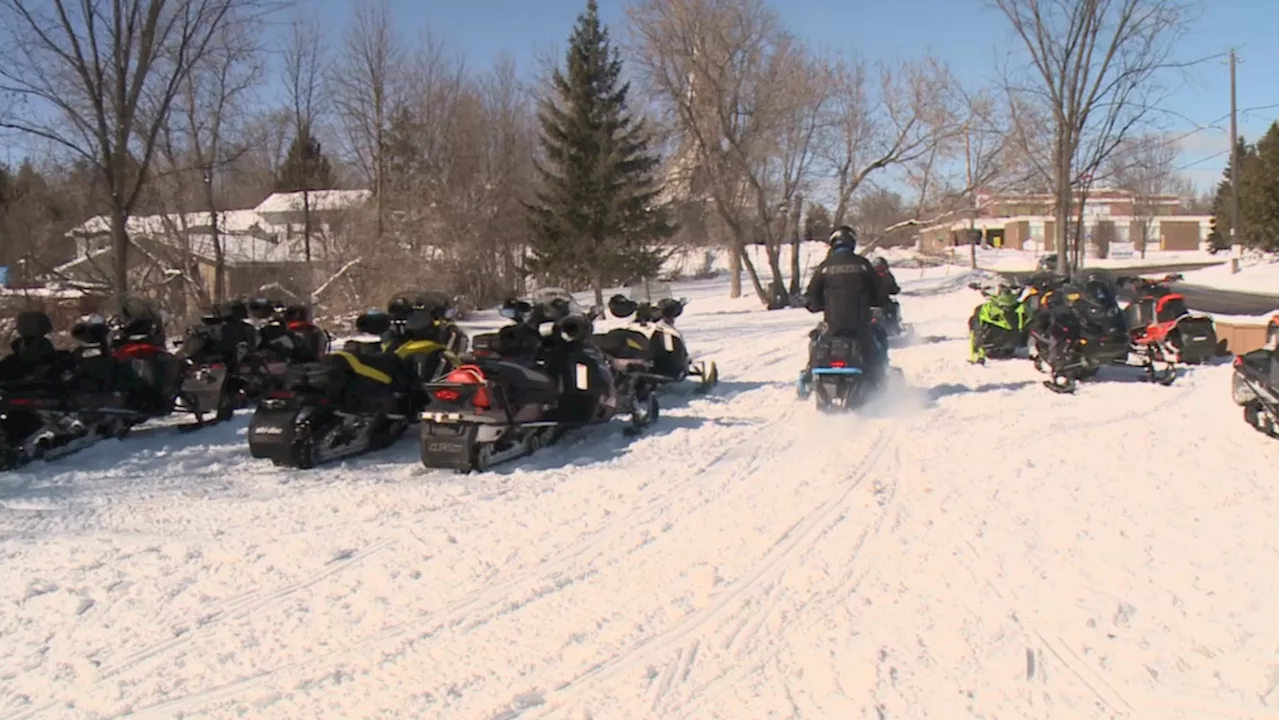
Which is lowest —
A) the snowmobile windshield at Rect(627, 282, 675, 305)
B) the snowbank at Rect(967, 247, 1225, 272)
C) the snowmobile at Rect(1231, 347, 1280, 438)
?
the snowmobile at Rect(1231, 347, 1280, 438)

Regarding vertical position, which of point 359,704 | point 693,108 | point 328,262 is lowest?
point 359,704

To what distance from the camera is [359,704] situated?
3.23m

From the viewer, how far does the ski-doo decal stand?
23.7ft

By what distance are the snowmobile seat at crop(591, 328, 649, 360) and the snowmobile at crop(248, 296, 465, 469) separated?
156cm

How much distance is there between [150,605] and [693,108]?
26104 mm

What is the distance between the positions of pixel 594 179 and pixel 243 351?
23.0m

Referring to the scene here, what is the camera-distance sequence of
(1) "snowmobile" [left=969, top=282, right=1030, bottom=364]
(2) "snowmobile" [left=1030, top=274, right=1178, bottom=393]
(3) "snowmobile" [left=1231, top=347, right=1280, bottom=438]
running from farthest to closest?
(1) "snowmobile" [left=969, top=282, right=1030, bottom=364]
(2) "snowmobile" [left=1030, top=274, right=1178, bottom=393]
(3) "snowmobile" [left=1231, top=347, right=1280, bottom=438]

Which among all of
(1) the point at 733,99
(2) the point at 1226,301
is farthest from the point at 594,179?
(2) the point at 1226,301

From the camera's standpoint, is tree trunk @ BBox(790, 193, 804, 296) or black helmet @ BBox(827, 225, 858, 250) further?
tree trunk @ BBox(790, 193, 804, 296)

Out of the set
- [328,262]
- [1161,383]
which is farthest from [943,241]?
[1161,383]

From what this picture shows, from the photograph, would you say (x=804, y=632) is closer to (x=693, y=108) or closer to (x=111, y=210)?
(x=111, y=210)

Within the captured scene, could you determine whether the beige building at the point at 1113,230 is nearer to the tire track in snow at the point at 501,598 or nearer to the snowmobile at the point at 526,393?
the snowmobile at the point at 526,393

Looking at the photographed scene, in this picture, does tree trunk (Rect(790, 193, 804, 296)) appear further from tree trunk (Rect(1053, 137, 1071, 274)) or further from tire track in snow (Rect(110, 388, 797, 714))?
tire track in snow (Rect(110, 388, 797, 714))

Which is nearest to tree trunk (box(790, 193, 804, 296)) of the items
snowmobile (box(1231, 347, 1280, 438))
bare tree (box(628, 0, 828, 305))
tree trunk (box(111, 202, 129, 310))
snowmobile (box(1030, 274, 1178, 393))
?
bare tree (box(628, 0, 828, 305))
